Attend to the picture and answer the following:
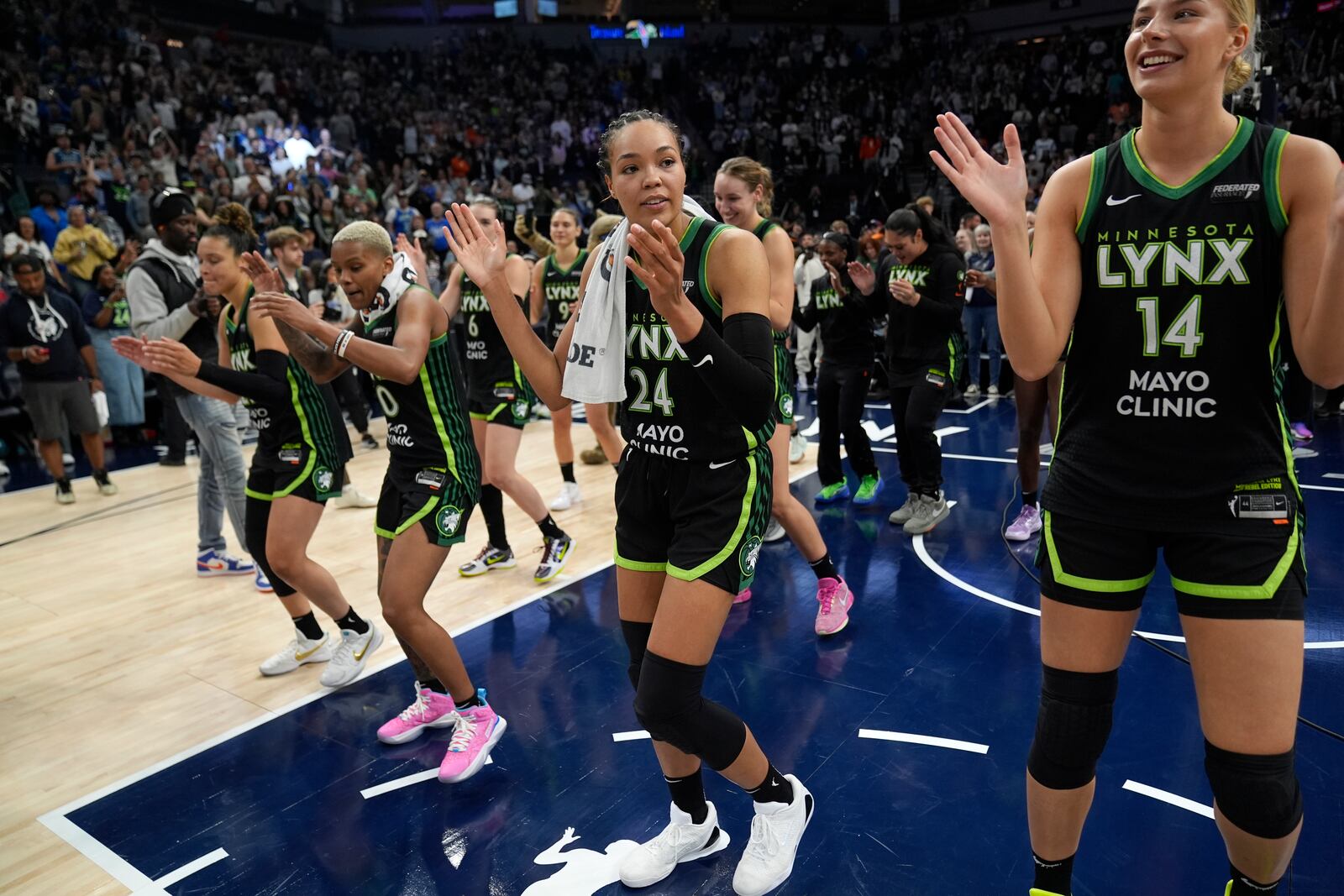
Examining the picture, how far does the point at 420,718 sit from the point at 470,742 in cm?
39

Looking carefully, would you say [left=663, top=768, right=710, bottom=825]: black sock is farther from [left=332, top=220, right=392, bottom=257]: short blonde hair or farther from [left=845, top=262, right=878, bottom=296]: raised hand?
[left=845, top=262, right=878, bottom=296]: raised hand

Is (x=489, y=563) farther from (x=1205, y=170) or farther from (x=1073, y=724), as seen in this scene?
(x=1205, y=170)

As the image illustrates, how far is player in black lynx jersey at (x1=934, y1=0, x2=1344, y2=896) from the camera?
1.83 meters

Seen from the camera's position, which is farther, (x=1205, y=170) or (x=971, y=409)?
(x=971, y=409)

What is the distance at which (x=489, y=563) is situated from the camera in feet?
18.7

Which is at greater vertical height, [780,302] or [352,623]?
[780,302]

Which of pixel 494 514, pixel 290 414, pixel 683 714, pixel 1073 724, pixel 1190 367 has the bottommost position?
pixel 494 514

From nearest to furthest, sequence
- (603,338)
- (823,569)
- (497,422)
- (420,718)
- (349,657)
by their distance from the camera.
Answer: (603,338)
(420,718)
(349,657)
(823,569)
(497,422)

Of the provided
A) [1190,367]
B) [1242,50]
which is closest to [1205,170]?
[1242,50]

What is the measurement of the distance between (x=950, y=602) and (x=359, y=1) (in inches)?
1143

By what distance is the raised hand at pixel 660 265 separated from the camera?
196cm

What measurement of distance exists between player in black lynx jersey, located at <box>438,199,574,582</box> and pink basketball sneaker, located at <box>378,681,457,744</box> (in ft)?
5.66

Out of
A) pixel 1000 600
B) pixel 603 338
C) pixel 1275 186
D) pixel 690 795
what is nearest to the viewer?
pixel 1275 186

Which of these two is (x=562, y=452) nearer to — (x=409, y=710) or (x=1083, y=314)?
(x=409, y=710)
